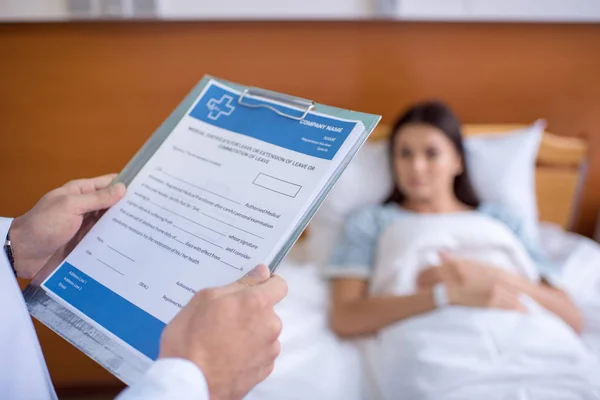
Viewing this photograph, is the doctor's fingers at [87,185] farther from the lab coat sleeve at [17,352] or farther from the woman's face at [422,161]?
the woman's face at [422,161]

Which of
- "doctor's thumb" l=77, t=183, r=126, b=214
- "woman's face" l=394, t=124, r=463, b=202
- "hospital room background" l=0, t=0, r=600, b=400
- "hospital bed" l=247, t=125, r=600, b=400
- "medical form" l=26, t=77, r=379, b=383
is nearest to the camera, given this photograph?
"medical form" l=26, t=77, r=379, b=383

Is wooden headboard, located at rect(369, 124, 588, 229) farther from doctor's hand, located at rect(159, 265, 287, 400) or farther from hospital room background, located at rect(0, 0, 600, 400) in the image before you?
doctor's hand, located at rect(159, 265, 287, 400)

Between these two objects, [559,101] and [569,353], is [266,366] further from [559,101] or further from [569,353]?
[559,101]

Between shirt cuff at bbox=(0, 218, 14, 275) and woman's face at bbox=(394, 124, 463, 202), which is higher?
shirt cuff at bbox=(0, 218, 14, 275)

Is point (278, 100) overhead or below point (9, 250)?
overhead

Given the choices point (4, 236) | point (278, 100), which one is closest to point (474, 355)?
point (278, 100)

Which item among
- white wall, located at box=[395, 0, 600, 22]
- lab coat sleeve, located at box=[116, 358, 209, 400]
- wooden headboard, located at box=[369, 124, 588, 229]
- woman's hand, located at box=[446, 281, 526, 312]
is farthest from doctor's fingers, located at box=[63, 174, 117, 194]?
white wall, located at box=[395, 0, 600, 22]

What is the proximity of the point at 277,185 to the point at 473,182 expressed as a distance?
50.1 inches

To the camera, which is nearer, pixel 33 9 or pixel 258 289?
pixel 258 289

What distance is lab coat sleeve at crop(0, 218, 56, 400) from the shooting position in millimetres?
639

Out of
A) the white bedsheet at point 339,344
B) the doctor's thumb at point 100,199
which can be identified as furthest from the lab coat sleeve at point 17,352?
the white bedsheet at point 339,344

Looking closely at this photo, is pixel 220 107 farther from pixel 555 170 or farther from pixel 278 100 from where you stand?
pixel 555 170

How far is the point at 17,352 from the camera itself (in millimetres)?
655

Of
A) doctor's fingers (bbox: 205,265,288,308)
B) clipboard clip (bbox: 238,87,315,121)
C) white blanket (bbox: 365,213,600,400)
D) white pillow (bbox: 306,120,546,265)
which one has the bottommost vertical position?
white blanket (bbox: 365,213,600,400)
